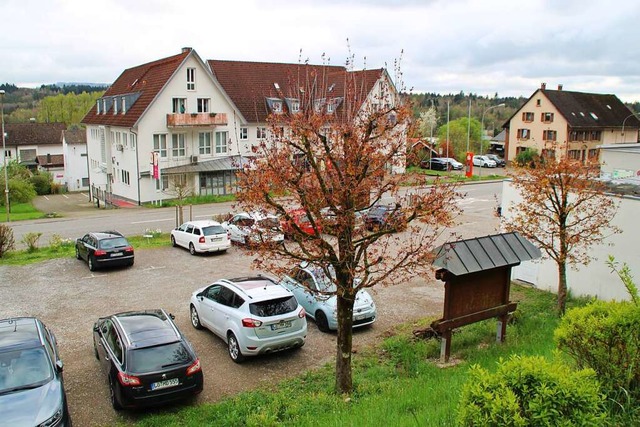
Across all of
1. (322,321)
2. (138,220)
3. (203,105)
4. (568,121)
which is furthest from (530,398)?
(568,121)

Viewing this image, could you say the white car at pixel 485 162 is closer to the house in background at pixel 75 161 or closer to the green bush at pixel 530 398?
the house in background at pixel 75 161

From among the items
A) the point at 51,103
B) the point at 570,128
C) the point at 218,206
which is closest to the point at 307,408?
the point at 218,206

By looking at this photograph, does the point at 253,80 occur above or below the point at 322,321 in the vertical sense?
above

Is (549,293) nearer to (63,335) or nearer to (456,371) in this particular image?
(456,371)

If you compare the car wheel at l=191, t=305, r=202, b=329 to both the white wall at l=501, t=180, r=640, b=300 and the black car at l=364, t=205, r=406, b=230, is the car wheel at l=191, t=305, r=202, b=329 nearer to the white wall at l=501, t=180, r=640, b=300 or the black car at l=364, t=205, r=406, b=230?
the black car at l=364, t=205, r=406, b=230

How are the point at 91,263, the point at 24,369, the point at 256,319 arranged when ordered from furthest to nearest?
the point at 91,263
the point at 256,319
the point at 24,369

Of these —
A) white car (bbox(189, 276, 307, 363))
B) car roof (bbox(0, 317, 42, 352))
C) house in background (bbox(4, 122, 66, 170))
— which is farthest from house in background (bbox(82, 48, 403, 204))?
house in background (bbox(4, 122, 66, 170))

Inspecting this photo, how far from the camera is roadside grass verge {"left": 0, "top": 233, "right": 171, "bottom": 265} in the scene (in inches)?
884

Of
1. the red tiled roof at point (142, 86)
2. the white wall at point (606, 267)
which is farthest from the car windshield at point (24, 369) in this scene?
the red tiled roof at point (142, 86)

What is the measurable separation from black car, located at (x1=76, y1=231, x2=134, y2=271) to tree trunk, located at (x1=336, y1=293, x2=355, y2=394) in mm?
13089

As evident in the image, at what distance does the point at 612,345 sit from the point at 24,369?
903cm

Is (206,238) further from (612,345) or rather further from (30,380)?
(612,345)

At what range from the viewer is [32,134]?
82812mm

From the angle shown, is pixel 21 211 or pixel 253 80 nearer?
pixel 21 211
